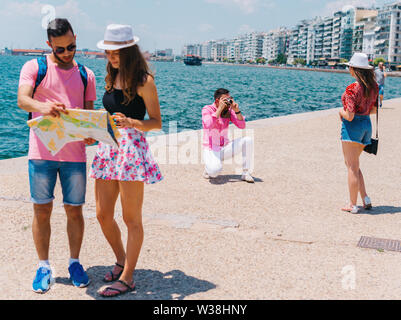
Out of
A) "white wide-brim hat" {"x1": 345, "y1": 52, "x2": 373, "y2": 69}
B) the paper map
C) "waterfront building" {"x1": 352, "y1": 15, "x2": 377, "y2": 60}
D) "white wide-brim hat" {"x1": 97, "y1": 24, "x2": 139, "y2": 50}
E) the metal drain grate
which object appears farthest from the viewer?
"waterfront building" {"x1": 352, "y1": 15, "x2": 377, "y2": 60}

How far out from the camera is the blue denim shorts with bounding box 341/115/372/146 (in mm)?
5816

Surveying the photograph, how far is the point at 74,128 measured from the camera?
3.28m

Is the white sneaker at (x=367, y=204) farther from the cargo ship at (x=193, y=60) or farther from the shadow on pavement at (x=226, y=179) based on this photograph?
the cargo ship at (x=193, y=60)

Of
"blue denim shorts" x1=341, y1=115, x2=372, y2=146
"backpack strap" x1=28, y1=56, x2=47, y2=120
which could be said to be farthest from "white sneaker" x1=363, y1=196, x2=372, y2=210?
"backpack strap" x1=28, y1=56, x2=47, y2=120

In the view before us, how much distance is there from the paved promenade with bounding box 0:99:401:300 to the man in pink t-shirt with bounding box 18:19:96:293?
0.90 ft

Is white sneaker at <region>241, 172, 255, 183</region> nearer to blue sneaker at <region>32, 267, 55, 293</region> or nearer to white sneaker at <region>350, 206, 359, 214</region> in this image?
white sneaker at <region>350, 206, 359, 214</region>

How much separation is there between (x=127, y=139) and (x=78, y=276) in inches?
43.7

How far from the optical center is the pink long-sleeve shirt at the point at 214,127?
24.5 ft

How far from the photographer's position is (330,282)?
390 centimetres

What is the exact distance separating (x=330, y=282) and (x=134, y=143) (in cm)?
185

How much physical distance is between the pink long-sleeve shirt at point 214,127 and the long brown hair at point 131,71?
4.07 meters

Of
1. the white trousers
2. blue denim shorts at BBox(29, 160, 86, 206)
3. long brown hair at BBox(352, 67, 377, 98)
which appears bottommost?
the white trousers

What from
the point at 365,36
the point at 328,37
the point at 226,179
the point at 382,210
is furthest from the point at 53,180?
the point at 328,37

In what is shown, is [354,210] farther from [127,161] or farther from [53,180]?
[53,180]
